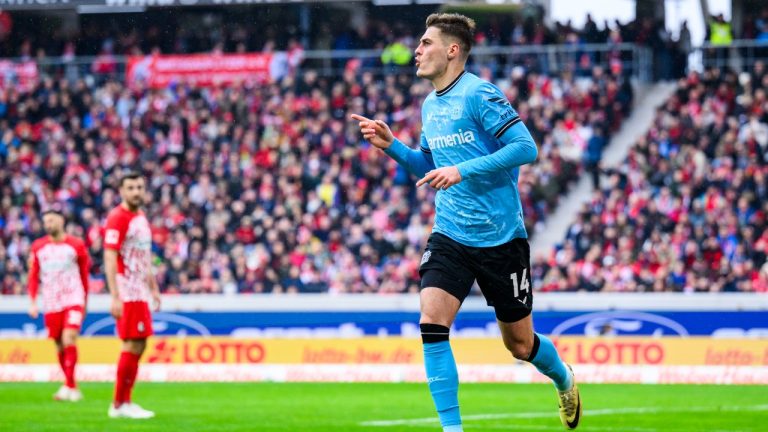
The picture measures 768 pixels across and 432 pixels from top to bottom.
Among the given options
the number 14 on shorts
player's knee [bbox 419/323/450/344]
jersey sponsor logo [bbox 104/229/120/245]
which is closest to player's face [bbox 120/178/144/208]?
jersey sponsor logo [bbox 104/229/120/245]

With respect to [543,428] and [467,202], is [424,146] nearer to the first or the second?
[467,202]

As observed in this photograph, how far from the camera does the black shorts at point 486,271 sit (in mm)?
8164

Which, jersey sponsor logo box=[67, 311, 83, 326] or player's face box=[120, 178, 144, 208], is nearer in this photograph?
player's face box=[120, 178, 144, 208]

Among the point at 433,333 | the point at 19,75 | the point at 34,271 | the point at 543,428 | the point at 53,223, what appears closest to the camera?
the point at 433,333

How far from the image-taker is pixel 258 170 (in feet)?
96.8

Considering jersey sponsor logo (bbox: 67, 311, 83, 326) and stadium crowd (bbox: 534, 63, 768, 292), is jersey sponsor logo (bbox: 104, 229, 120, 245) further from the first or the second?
stadium crowd (bbox: 534, 63, 768, 292)

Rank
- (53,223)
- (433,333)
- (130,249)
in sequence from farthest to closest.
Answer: (53,223) → (130,249) → (433,333)

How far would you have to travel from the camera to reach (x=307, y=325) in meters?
23.3

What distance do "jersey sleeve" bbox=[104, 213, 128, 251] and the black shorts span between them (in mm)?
4855

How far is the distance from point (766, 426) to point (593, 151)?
17.5m

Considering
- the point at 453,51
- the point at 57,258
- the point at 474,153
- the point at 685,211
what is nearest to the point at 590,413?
the point at 474,153

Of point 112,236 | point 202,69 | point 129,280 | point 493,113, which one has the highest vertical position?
point 202,69

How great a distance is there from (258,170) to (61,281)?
13.8 m

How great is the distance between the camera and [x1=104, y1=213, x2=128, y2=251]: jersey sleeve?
40.8ft
